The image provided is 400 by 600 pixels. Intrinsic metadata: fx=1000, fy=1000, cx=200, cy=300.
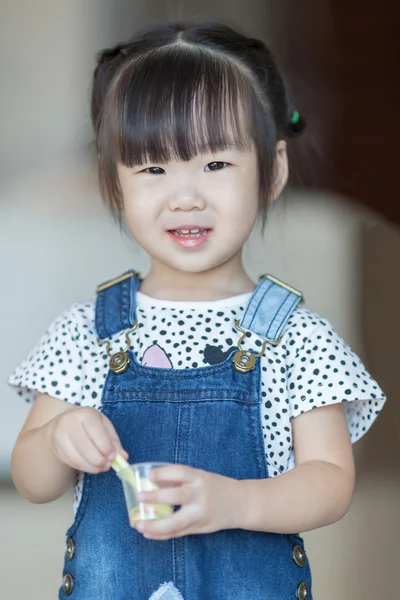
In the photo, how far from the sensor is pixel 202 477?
1.08m

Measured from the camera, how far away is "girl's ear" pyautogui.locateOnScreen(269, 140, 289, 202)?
144 cm

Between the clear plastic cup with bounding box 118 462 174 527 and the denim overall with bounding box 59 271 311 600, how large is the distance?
0.16m

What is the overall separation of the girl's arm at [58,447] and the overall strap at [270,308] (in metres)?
0.26

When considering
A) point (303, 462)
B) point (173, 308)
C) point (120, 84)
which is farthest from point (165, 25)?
point (303, 462)

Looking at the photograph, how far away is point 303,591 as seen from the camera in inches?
48.9

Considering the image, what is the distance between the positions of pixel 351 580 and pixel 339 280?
65cm

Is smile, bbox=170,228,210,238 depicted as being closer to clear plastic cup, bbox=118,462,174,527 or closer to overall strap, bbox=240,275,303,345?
overall strap, bbox=240,275,303,345

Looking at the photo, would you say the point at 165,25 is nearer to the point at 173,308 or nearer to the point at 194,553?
the point at 173,308

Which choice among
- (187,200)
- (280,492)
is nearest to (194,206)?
(187,200)

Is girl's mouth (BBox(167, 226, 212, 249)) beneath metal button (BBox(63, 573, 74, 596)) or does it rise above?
above

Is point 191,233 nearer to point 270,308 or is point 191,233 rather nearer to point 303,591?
point 270,308

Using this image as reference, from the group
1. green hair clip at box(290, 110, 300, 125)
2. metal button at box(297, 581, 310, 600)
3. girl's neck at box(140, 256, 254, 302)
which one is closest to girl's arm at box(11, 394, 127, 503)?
girl's neck at box(140, 256, 254, 302)

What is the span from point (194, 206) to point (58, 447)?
360 mm

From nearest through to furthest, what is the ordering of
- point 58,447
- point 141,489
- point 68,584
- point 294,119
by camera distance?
→ 1. point 141,489
2. point 58,447
3. point 68,584
4. point 294,119
